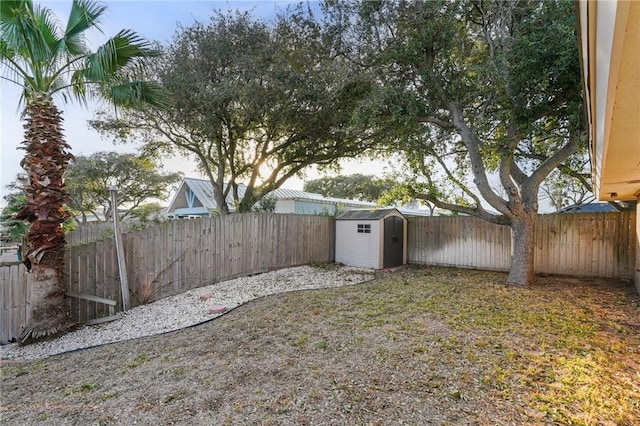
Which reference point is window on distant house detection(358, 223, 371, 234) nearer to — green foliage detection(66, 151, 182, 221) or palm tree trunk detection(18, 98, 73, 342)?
palm tree trunk detection(18, 98, 73, 342)

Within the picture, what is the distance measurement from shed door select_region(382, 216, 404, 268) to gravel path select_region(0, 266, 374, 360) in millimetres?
807

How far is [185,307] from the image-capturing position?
511 cm

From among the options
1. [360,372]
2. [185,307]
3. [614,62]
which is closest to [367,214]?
[185,307]

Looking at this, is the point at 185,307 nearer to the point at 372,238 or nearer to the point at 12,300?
the point at 12,300

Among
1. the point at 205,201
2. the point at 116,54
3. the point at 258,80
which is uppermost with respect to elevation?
the point at 258,80

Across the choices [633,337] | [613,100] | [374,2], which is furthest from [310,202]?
[613,100]

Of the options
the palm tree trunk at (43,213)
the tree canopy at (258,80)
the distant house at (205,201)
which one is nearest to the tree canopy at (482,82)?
the tree canopy at (258,80)

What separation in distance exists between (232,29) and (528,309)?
8524 millimetres

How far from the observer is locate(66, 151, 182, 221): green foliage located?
1698 centimetres

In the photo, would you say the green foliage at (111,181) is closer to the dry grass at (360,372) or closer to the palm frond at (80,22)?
the palm frond at (80,22)

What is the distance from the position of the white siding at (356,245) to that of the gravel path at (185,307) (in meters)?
0.45

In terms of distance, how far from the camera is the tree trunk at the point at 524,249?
20.2ft

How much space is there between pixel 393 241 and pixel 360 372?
647 centimetres

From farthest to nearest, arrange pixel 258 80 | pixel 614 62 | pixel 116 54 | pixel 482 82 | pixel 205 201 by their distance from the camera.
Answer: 1. pixel 205 201
2. pixel 258 80
3. pixel 482 82
4. pixel 116 54
5. pixel 614 62
